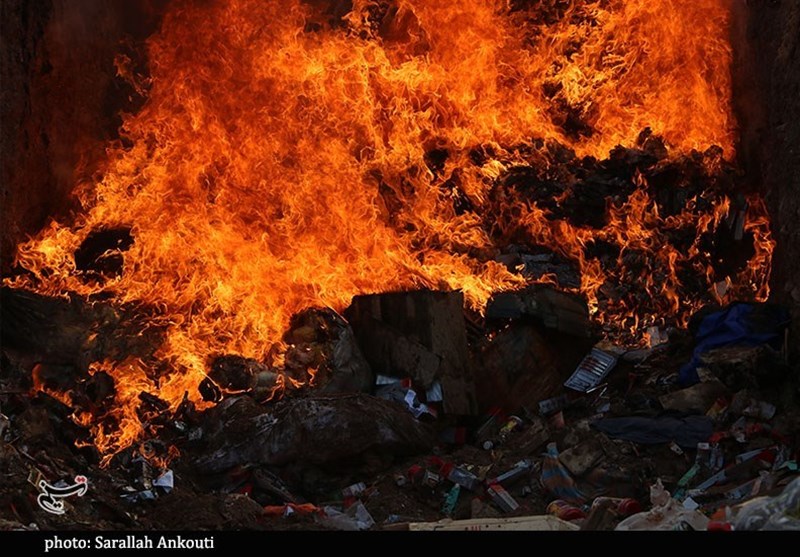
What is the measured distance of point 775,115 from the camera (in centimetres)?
1092

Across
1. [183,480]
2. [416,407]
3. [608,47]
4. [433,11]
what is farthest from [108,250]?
[608,47]

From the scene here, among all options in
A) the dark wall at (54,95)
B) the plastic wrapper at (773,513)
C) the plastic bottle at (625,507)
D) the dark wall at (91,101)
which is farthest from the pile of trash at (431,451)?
the dark wall at (54,95)

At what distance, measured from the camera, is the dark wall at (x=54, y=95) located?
10359 millimetres

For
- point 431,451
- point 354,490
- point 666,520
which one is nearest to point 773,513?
point 666,520

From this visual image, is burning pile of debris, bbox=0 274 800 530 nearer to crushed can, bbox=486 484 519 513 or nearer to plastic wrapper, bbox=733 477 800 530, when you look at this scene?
crushed can, bbox=486 484 519 513

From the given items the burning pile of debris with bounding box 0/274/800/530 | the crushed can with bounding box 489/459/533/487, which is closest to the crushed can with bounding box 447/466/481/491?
the burning pile of debris with bounding box 0/274/800/530

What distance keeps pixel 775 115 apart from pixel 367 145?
550cm

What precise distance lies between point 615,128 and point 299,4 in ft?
16.9

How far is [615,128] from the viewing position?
13.3m

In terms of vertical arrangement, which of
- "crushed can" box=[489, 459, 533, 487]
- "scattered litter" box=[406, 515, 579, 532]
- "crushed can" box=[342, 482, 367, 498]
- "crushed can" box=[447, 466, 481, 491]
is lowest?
"crushed can" box=[342, 482, 367, 498]

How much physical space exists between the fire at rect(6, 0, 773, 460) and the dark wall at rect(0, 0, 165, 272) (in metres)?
0.29

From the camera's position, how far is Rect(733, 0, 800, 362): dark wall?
9.87m

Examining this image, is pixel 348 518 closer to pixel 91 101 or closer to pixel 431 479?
pixel 431 479

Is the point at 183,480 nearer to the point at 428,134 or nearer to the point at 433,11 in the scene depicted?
the point at 428,134
